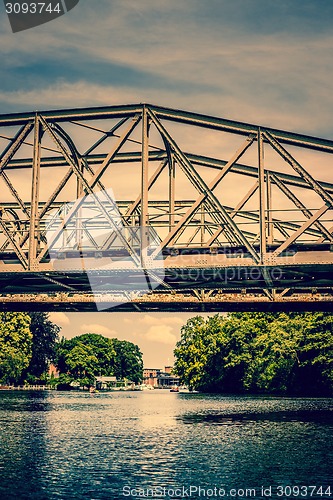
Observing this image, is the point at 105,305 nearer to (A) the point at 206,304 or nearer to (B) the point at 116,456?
(A) the point at 206,304

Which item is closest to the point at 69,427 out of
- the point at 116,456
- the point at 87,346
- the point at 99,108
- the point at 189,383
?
the point at 116,456

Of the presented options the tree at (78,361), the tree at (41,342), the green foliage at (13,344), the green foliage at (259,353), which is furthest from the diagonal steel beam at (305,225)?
the tree at (78,361)

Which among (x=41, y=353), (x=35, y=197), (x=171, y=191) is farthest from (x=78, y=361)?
(x=35, y=197)

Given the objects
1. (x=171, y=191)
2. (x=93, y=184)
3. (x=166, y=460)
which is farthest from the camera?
(x=171, y=191)

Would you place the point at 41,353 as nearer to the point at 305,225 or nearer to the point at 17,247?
the point at 17,247

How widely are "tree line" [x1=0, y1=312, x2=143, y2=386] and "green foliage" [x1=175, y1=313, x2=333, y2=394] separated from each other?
26771mm

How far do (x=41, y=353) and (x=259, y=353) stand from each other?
184ft

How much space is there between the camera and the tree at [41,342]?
136625mm

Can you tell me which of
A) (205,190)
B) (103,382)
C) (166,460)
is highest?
(103,382)

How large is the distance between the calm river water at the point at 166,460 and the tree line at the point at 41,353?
7146 centimetres

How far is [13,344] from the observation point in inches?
4582

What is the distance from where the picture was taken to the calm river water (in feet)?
71.1

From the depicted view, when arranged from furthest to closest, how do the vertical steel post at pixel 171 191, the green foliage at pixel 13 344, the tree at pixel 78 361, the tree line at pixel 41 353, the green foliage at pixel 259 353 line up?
the tree at pixel 78 361, the tree line at pixel 41 353, the green foliage at pixel 13 344, the green foliage at pixel 259 353, the vertical steel post at pixel 171 191

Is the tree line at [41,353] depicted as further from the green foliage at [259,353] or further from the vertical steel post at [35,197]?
the vertical steel post at [35,197]
